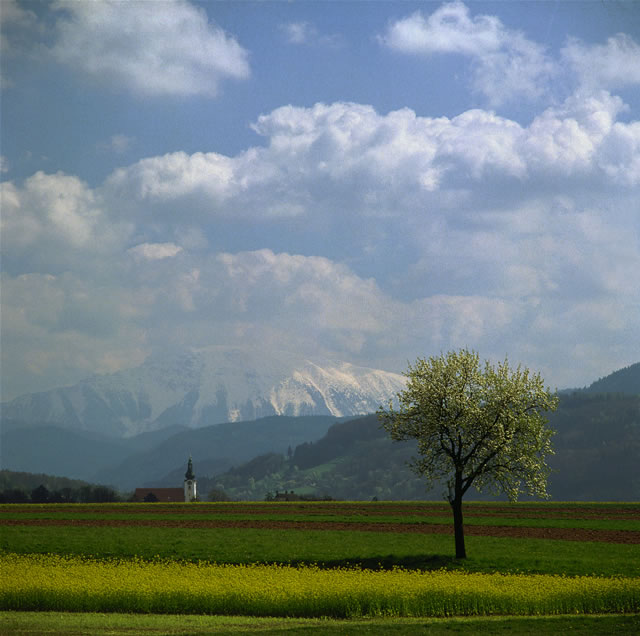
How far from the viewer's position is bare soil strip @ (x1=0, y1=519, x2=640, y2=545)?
6444 cm

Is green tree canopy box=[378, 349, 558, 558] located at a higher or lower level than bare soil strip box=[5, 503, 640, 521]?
higher

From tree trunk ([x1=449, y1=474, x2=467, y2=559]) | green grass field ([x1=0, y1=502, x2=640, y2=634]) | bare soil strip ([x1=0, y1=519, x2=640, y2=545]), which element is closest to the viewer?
green grass field ([x1=0, y1=502, x2=640, y2=634])

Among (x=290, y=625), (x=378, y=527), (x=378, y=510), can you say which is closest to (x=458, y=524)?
(x=290, y=625)

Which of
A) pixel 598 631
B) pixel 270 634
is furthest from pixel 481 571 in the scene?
pixel 270 634

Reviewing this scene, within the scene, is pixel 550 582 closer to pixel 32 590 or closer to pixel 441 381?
pixel 441 381

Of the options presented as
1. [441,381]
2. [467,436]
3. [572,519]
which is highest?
[441,381]

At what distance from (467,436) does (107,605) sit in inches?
1025

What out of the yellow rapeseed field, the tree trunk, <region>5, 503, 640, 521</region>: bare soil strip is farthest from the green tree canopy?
<region>5, 503, 640, 521</region>: bare soil strip

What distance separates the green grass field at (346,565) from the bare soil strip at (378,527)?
22 centimetres

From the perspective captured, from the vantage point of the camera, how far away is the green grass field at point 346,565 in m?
33.9

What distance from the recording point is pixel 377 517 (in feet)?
280

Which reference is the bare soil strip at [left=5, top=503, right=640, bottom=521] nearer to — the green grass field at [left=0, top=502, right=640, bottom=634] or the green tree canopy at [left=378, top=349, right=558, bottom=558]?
the green grass field at [left=0, top=502, right=640, bottom=634]

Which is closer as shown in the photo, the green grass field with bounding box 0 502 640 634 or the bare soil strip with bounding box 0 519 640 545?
the green grass field with bounding box 0 502 640 634

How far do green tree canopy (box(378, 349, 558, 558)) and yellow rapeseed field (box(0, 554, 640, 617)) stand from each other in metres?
13.3
